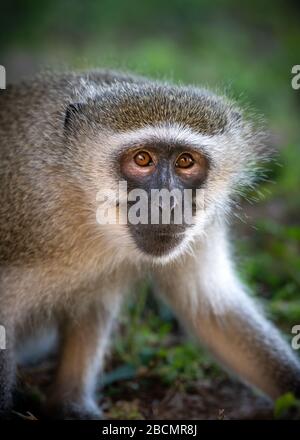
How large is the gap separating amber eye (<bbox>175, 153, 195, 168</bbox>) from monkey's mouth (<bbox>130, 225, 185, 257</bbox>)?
33 cm

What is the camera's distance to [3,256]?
3912 mm

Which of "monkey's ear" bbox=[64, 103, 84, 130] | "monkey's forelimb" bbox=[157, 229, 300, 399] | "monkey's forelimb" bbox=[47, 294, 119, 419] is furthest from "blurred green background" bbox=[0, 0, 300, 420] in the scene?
"monkey's ear" bbox=[64, 103, 84, 130]

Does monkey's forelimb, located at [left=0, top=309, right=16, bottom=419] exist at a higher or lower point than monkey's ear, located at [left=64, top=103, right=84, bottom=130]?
lower

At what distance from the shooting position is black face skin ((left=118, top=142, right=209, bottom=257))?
12.1ft

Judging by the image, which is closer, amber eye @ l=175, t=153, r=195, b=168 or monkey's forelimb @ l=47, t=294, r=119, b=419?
amber eye @ l=175, t=153, r=195, b=168

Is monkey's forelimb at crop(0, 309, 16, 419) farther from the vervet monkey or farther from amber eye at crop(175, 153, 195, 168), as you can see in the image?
amber eye at crop(175, 153, 195, 168)

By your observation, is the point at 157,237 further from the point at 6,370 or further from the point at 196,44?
the point at 196,44

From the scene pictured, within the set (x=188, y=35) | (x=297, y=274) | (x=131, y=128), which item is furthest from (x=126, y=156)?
(x=188, y=35)

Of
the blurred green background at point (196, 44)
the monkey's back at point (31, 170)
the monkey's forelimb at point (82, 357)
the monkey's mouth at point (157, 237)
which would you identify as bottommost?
the monkey's forelimb at point (82, 357)

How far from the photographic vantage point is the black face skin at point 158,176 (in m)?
3.68

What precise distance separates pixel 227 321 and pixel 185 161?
1210 millimetres

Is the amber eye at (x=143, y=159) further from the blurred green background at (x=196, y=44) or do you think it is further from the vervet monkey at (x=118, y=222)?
the blurred green background at (x=196, y=44)

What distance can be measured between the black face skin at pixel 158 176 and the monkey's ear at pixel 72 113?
1.26ft

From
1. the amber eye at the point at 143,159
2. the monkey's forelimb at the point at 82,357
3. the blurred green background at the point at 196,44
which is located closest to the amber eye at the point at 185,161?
the amber eye at the point at 143,159
